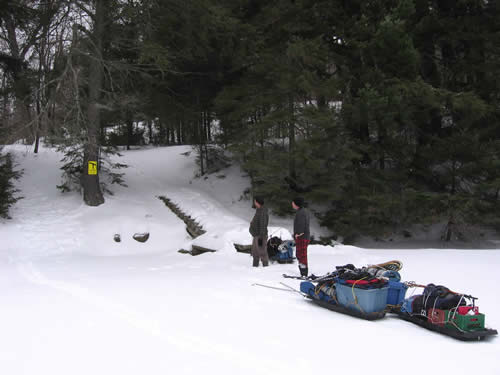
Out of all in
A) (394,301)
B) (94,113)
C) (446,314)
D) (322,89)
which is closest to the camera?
(446,314)

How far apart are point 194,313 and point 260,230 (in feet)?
11.2

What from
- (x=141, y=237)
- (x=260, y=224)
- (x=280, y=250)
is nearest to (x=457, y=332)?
(x=260, y=224)

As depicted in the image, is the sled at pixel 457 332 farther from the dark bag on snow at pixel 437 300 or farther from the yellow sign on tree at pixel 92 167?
the yellow sign on tree at pixel 92 167

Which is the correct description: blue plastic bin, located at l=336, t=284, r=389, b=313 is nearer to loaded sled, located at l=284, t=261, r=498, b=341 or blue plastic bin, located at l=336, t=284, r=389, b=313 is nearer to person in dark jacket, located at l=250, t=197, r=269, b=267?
loaded sled, located at l=284, t=261, r=498, b=341

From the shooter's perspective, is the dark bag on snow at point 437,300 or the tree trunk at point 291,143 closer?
the dark bag on snow at point 437,300

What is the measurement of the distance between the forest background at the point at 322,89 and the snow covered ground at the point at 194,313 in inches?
152

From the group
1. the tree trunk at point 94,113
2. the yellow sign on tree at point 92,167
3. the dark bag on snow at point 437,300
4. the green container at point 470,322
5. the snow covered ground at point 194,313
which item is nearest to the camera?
the snow covered ground at point 194,313

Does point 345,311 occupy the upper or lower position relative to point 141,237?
upper

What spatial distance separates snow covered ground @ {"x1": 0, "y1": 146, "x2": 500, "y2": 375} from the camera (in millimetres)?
3902

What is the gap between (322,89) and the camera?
46.4 feet

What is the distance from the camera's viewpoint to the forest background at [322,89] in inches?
544

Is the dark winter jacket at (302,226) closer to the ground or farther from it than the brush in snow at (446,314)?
farther from it

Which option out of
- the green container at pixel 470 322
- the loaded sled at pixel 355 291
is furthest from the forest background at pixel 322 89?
the green container at pixel 470 322

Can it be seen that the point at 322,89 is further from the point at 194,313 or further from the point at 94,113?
the point at 194,313
